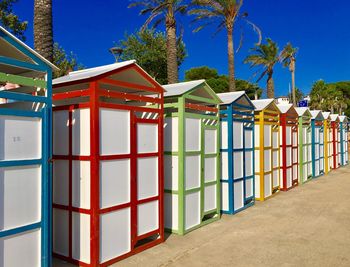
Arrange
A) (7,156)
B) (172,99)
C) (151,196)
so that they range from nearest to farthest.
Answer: (7,156) → (151,196) → (172,99)

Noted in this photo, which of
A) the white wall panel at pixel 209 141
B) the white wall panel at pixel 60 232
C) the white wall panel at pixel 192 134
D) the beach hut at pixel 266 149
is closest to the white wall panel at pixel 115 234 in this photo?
the white wall panel at pixel 60 232

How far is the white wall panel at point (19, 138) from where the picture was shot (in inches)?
147

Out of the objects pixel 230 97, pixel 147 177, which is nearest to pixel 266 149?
pixel 230 97

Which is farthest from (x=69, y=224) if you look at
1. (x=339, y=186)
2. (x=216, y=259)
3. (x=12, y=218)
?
(x=339, y=186)

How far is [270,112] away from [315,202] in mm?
2763

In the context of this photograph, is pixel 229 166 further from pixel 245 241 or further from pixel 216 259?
pixel 216 259

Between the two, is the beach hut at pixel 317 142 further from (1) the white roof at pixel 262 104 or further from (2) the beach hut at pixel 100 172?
(2) the beach hut at pixel 100 172

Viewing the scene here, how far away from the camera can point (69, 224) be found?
197 inches

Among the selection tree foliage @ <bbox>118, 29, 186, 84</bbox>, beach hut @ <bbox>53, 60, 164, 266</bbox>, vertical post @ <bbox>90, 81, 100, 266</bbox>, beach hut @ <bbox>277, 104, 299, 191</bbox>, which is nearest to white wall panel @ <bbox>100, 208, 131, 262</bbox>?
beach hut @ <bbox>53, 60, 164, 266</bbox>

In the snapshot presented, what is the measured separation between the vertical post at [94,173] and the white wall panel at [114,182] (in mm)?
139

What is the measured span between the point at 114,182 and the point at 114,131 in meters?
0.71

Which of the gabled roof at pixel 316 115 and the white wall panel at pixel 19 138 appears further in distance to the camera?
the gabled roof at pixel 316 115

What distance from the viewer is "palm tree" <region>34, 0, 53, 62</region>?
7.29 meters

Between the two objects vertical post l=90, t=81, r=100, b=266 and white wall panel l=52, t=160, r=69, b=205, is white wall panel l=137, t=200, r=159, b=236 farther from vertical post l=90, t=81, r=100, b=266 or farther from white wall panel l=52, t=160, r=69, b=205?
white wall panel l=52, t=160, r=69, b=205
